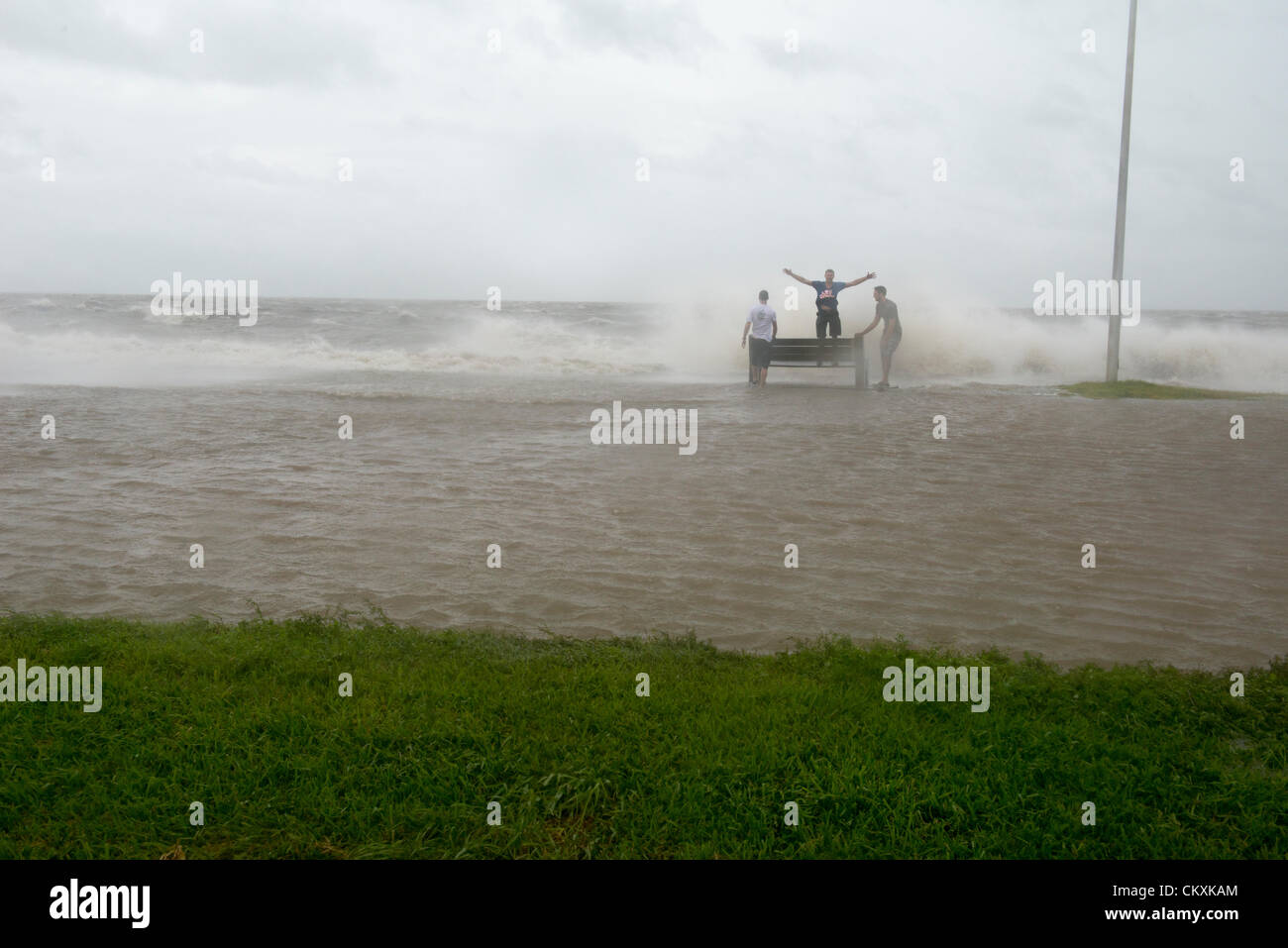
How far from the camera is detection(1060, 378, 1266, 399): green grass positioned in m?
18.8

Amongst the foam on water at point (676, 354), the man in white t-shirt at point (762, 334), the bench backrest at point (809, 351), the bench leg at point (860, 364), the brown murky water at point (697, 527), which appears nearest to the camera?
the brown murky water at point (697, 527)

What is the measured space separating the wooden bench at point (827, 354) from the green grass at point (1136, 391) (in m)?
4.13

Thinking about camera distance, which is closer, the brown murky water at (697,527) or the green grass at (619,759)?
the green grass at (619,759)

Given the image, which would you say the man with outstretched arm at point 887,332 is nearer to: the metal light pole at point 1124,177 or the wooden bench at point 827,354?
the wooden bench at point 827,354

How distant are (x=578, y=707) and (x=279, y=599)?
2.92m

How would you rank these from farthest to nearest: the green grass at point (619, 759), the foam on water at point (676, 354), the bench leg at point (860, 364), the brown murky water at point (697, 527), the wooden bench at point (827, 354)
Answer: the foam on water at point (676, 354) → the wooden bench at point (827, 354) → the bench leg at point (860, 364) → the brown murky water at point (697, 527) → the green grass at point (619, 759)

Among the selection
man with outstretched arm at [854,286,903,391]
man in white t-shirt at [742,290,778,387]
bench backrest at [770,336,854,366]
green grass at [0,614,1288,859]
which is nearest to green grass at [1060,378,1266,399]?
man with outstretched arm at [854,286,903,391]

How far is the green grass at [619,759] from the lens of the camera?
3084 millimetres

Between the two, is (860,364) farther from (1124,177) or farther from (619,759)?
(619,759)

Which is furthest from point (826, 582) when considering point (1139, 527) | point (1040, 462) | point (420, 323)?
point (420, 323)

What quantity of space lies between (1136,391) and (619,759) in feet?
61.3

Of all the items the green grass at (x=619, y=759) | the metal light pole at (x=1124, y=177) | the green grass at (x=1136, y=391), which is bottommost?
the green grass at (x=619, y=759)

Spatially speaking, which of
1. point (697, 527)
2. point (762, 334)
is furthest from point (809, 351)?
point (697, 527)

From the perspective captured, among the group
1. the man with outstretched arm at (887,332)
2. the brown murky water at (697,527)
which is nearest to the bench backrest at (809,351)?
the man with outstretched arm at (887,332)
